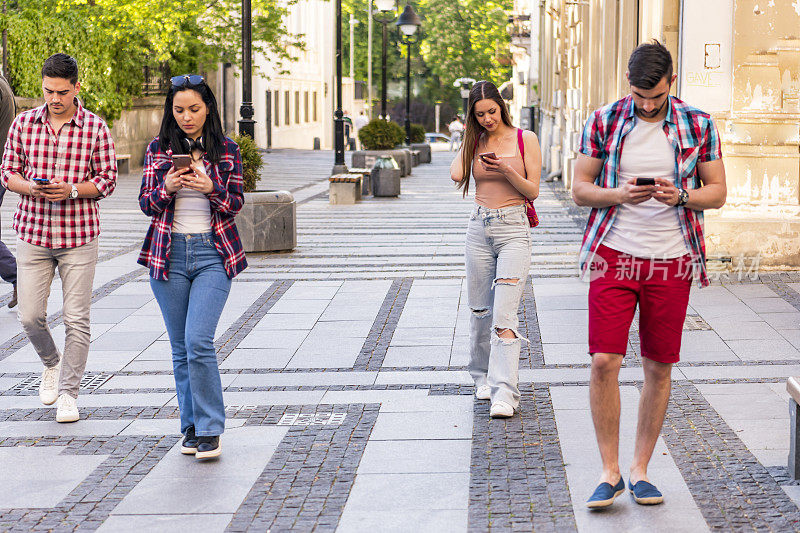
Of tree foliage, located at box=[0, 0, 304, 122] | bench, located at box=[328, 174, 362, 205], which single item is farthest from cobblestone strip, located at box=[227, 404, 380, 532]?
tree foliage, located at box=[0, 0, 304, 122]

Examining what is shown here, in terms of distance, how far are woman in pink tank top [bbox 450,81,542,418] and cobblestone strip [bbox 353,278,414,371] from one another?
4.58 feet

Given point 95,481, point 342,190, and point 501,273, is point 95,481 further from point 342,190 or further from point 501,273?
point 342,190

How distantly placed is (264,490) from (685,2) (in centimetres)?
→ 775

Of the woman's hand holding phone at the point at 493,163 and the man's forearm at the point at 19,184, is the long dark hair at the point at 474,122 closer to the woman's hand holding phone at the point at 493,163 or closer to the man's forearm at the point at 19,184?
the woman's hand holding phone at the point at 493,163

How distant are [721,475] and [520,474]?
32.8 inches

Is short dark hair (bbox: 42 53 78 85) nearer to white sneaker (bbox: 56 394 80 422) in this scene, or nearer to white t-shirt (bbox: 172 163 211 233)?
white t-shirt (bbox: 172 163 211 233)

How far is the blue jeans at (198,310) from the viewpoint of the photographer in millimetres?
5301

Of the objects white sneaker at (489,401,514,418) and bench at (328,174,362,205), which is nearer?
white sneaker at (489,401,514,418)

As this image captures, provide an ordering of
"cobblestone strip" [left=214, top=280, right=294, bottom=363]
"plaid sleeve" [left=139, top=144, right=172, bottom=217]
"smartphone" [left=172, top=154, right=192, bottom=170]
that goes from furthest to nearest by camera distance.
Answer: "cobblestone strip" [left=214, top=280, right=294, bottom=363] < "plaid sleeve" [left=139, top=144, right=172, bottom=217] < "smartphone" [left=172, top=154, right=192, bottom=170]

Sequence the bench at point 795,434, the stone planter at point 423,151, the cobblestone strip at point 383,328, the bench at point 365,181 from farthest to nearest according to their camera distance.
A: the stone planter at point 423,151, the bench at point 365,181, the cobblestone strip at point 383,328, the bench at point 795,434

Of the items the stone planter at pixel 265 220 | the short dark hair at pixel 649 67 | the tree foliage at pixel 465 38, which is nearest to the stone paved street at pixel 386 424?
the short dark hair at pixel 649 67

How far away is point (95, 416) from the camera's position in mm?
6336

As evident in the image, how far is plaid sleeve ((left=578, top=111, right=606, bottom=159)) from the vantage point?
470 centimetres

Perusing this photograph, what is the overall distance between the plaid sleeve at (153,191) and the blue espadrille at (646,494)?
2.29 m
